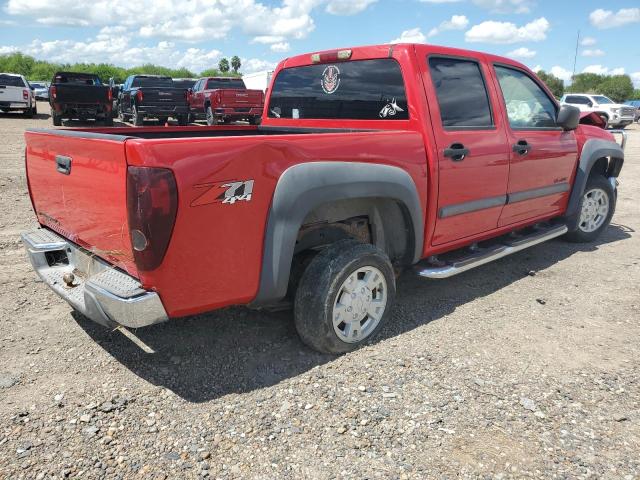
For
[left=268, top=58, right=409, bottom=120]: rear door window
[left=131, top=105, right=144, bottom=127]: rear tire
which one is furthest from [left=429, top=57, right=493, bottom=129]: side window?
[left=131, top=105, right=144, bottom=127]: rear tire

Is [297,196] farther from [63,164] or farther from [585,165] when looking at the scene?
[585,165]

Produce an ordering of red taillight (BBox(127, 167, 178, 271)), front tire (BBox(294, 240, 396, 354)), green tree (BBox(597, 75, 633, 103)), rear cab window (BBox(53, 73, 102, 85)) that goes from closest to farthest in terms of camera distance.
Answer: red taillight (BBox(127, 167, 178, 271)) < front tire (BBox(294, 240, 396, 354)) < rear cab window (BBox(53, 73, 102, 85)) < green tree (BBox(597, 75, 633, 103))

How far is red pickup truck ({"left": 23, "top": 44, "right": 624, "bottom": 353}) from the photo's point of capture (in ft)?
7.74

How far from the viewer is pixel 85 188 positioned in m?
2.65

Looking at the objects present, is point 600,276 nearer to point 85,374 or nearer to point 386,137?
point 386,137

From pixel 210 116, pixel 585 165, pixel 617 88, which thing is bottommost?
pixel 585 165

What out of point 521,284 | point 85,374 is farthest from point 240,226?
point 521,284

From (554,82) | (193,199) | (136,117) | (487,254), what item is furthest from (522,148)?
(554,82)

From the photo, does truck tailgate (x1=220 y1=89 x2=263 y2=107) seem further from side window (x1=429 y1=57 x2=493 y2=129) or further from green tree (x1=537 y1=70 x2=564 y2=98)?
green tree (x1=537 y1=70 x2=564 y2=98)

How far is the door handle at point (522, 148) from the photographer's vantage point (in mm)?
4086

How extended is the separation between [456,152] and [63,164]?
246cm

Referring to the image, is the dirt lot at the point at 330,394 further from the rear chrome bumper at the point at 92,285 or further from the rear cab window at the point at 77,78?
the rear cab window at the point at 77,78

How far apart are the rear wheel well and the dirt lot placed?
0.57 m

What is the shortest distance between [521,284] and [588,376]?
1.57 m
